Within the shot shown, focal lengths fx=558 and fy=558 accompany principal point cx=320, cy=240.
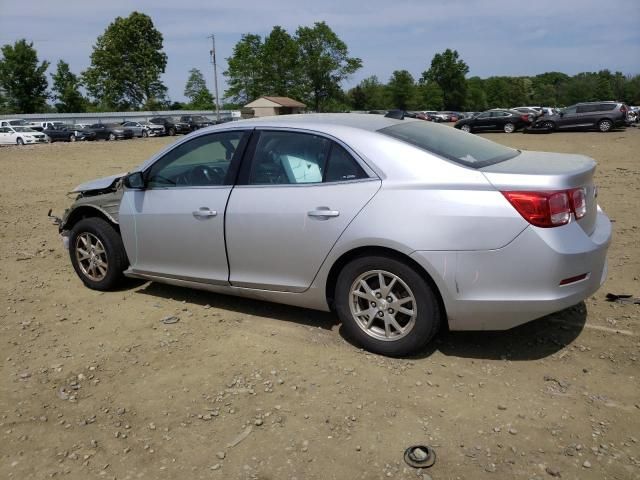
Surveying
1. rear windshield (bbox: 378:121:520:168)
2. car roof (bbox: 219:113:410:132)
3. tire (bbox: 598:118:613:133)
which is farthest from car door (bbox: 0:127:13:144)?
rear windshield (bbox: 378:121:520:168)

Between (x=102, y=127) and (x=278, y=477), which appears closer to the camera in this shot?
(x=278, y=477)

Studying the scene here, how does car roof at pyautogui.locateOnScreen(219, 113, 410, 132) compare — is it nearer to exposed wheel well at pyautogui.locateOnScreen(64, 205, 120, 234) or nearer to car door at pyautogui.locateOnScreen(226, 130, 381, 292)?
car door at pyautogui.locateOnScreen(226, 130, 381, 292)

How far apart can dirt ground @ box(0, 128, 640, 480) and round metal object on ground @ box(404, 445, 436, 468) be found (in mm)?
40

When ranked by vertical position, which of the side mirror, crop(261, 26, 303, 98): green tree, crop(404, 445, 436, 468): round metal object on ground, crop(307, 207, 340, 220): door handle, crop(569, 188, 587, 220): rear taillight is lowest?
crop(404, 445, 436, 468): round metal object on ground

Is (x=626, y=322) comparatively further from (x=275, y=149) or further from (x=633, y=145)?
(x=633, y=145)

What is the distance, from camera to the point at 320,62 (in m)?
91.3

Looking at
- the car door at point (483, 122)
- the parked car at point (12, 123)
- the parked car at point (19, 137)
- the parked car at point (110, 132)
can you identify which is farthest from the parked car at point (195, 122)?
the car door at point (483, 122)

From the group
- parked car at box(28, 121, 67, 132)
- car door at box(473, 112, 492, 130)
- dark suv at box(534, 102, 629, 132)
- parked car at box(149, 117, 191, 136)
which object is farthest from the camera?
parked car at box(149, 117, 191, 136)

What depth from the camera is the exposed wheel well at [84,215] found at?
16.7 ft

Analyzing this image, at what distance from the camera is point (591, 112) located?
2834cm

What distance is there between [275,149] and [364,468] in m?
2.32

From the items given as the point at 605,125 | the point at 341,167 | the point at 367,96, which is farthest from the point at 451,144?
the point at 367,96

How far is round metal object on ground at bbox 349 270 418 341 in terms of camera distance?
139 inches

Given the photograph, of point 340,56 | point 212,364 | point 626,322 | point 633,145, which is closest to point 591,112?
point 633,145
